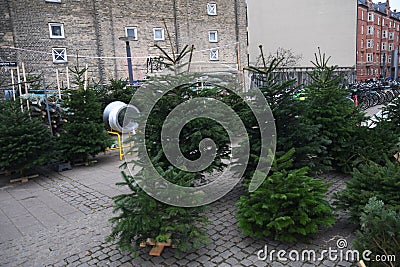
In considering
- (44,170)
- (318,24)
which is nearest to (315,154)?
(44,170)

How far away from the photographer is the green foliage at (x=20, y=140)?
21.2ft

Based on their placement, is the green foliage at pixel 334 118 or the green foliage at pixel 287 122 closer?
the green foliage at pixel 287 122

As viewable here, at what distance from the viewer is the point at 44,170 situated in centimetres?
787

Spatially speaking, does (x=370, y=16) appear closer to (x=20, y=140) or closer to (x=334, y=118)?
(x=334, y=118)

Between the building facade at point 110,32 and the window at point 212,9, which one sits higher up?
the window at point 212,9

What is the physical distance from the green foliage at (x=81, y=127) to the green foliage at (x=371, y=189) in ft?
19.3

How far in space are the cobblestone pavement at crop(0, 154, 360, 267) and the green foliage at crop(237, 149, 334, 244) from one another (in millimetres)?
170

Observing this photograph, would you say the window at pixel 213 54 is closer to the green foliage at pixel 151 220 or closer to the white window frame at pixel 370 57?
the green foliage at pixel 151 220

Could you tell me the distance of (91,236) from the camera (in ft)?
13.2

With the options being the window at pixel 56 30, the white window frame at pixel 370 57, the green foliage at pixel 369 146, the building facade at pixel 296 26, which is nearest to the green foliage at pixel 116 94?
the green foliage at pixel 369 146

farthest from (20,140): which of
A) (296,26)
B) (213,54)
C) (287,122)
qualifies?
(296,26)

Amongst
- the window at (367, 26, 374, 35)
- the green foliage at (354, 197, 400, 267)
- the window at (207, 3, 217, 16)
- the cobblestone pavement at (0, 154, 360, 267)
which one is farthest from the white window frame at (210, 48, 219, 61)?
the window at (367, 26, 374, 35)

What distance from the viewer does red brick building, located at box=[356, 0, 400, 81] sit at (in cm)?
4947

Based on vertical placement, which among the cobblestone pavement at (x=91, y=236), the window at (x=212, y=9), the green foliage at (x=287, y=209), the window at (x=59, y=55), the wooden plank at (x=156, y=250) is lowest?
the cobblestone pavement at (x=91, y=236)
